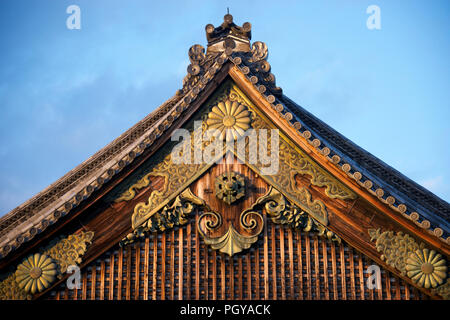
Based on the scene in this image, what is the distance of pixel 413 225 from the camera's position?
30.5 feet

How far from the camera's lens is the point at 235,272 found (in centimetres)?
948

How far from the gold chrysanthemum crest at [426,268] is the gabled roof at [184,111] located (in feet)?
1.43

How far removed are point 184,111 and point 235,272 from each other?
8.86 ft

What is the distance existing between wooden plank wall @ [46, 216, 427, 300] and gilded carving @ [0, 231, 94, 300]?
0.84ft

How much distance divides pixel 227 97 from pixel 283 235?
98.6 inches

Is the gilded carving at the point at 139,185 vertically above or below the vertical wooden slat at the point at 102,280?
above

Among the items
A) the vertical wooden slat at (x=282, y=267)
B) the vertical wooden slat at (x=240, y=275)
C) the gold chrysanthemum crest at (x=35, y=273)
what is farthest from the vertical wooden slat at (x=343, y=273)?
the gold chrysanthemum crest at (x=35, y=273)

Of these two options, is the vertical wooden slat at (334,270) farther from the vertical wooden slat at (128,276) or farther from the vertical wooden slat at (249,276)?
the vertical wooden slat at (128,276)

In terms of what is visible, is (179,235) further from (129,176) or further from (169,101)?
(169,101)

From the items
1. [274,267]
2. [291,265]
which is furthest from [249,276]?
[291,265]

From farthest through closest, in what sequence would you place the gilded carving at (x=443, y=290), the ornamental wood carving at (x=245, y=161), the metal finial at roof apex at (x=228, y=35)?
the metal finial at roof apex at (x=228, y=35) → the ornamental wood carving at (x=245, y=161) → the gilded carving at (x=443, y=290)

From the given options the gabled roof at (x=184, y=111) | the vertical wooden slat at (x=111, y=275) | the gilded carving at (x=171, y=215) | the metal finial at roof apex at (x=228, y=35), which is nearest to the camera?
the gabled roof at (x=184, y=111)

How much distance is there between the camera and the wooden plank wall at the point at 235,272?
30.7 ft
